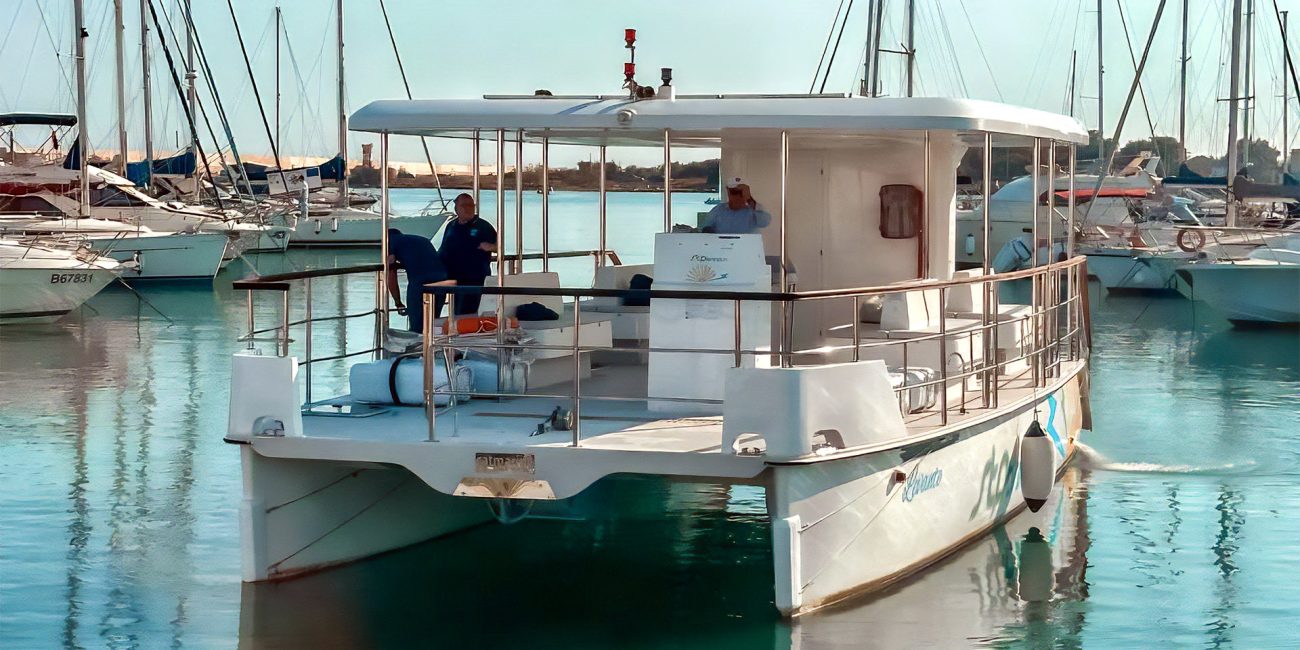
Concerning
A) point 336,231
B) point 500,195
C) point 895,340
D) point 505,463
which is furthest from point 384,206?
point 336,231

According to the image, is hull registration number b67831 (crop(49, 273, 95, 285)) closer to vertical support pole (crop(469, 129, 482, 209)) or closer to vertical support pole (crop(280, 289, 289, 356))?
vertical support pole (crop(469, 129, 482, 209))

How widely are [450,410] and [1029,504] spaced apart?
404 cm

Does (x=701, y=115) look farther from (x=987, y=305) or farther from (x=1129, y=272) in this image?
(x=1129, y=272)

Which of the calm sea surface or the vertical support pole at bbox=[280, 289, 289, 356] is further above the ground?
the vertical support pole at bbox=[280, 289, 289, 356]

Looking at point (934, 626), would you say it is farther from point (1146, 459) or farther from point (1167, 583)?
point (1146, 459)

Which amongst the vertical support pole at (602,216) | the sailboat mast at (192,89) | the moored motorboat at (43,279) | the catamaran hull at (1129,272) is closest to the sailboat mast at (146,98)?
the sailboat mast at (192,89)

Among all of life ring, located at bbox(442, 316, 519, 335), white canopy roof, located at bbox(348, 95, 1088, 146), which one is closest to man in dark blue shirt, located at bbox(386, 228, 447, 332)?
life ring, located at bbox(442, 316, 519, 335)

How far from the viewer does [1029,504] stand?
1072 cm

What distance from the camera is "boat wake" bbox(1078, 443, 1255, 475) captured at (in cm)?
1370

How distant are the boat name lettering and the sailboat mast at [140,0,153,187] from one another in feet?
125

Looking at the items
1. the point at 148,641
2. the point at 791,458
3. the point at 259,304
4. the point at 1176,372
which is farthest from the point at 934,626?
the point at 259,304

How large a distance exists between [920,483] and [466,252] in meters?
3.67

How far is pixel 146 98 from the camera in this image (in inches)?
1779

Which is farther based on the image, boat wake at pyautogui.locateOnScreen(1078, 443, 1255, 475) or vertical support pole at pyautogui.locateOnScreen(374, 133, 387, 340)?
boat wake at pyautogui.locateOnScreen(1078, 443, 1255, 475)
